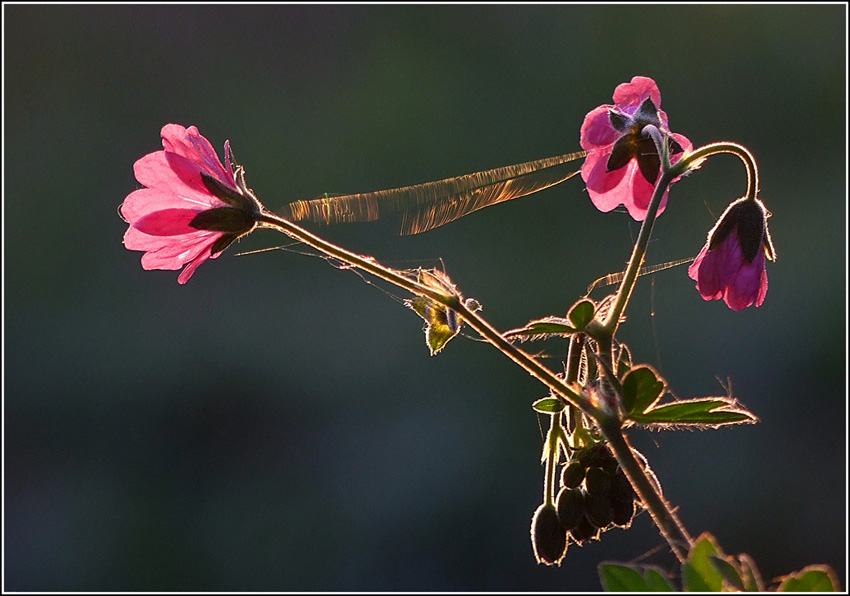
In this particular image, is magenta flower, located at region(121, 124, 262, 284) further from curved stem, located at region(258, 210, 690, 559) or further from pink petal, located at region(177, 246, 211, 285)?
curved stem, located at region(258, 210, 690, 559)

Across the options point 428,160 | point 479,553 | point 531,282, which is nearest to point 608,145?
point 479,553

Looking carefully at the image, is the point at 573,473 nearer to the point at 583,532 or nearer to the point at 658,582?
the point at 583,532

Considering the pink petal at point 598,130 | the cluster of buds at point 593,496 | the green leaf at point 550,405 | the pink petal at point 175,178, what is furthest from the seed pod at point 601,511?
the pink petal at point 175,178

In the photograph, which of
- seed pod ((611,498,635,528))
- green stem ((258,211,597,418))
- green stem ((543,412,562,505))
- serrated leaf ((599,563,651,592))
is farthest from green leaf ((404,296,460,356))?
serrated leaf ((599,563,651,592))

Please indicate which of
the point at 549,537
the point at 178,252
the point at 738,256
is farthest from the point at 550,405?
the point at 178,252

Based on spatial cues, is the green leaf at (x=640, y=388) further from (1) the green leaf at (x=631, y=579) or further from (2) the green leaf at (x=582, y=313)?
(1) the green leaf at (x=631, y=579)
